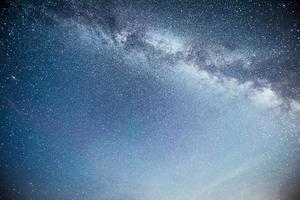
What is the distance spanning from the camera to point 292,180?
16516mm

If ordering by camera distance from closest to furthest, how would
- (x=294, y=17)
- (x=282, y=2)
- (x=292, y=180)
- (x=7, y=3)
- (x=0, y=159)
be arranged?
(x=282, y=2), (x=294, y=17), (x=7, y=3), (x=292, y=180), (x=0, y=159)

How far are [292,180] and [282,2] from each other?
15419 mm

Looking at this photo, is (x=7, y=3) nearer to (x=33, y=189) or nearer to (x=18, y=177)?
(x=18, y=177)

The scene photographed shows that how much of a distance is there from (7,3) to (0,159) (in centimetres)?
1963

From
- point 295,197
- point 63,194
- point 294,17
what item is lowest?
point 295,197

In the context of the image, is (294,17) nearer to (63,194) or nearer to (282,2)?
(282,2)

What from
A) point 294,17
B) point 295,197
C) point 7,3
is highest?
point 7,3

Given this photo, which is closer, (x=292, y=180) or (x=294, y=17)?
(x=294, y=17)

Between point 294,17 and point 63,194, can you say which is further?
point 63,194

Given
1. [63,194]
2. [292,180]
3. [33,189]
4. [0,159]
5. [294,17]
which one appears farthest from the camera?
[33,189]

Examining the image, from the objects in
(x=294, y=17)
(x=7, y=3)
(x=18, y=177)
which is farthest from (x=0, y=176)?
(x=294, y=17)

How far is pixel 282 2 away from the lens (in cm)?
519

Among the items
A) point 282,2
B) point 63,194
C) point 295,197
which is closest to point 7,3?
point 282,2

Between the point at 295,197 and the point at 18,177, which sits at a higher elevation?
the point at 18,177
